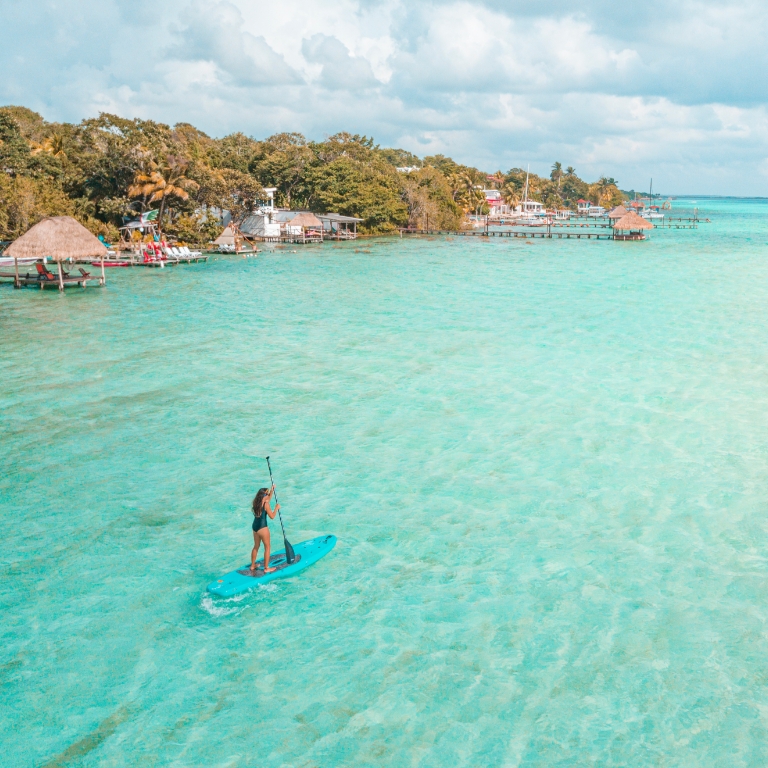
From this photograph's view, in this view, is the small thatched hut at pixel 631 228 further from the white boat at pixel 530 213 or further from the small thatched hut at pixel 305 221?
the white boat at pixel 530 213

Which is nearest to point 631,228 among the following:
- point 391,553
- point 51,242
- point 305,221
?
point 305,221

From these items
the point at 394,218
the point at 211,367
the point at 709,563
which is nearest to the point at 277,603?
the point at 709,563

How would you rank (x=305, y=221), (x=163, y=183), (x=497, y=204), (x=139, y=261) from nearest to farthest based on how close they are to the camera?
(x=139, y=261), (x=163, y=183), (x=305, y=221), (x=497, y=204)

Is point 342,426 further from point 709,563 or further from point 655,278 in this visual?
point 655,278

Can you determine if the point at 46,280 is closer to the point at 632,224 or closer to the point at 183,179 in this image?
the point at 183,179

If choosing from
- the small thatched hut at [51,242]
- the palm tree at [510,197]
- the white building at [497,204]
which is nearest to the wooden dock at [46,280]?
the small thatched hut at [51,242]

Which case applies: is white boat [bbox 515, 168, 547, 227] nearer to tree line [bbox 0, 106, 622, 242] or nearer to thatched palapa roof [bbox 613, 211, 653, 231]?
tree line [bbox 0, 106, 622, 242]

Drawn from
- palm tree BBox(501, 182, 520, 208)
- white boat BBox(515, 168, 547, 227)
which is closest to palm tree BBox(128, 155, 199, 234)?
white boat BBox(515, 168, 547, 227)
